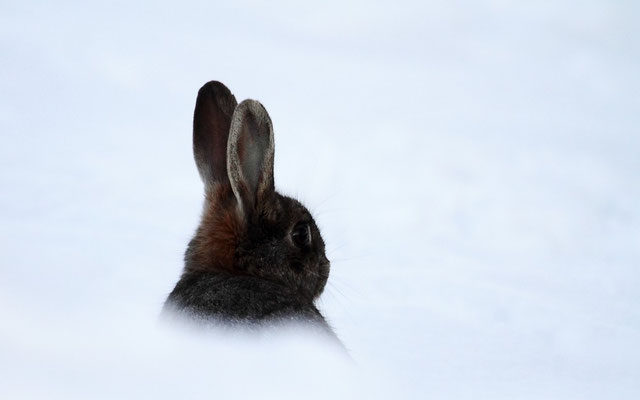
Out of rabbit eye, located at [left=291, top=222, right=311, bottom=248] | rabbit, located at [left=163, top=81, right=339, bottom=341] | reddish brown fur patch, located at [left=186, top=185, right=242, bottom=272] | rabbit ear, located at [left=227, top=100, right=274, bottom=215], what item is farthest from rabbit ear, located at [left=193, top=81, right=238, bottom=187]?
rabbit eye, located at [left=291, top=222, right=311, bottom=248]

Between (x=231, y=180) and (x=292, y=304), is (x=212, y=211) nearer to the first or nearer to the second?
(x=231, y=180)

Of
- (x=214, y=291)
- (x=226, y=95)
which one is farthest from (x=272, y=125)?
(x=214, y=291)

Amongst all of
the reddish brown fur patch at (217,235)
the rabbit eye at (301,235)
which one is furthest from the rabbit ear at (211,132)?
the rabbit eye at (301,235)

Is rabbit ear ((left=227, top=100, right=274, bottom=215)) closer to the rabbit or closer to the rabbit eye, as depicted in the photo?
the rabbit

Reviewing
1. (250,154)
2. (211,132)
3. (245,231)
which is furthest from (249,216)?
(211,132)

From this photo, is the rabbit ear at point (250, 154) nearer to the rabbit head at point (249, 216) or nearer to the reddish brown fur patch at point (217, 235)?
the rabbit head at point (249, 216)

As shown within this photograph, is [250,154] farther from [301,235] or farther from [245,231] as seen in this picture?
[301,235]
